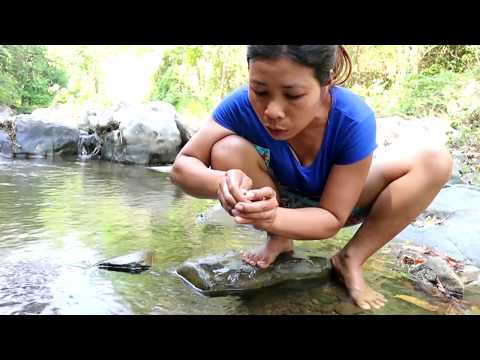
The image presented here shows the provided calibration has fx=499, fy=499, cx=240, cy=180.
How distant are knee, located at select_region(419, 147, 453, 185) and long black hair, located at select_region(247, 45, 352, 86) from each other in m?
0.56

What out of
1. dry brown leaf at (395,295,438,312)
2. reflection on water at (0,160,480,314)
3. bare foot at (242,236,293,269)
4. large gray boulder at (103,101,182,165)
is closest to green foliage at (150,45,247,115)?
large gray boulder at (103,101,182,165)

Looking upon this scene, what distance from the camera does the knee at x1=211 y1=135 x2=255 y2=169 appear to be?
2.00 m

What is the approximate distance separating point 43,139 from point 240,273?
7.23 m

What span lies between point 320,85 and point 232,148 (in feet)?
1.58

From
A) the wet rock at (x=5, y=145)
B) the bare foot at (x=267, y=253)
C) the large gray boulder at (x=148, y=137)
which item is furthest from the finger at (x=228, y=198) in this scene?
the wet rock at (x=5, y=145)

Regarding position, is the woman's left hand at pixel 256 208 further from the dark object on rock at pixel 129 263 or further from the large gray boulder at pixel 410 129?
the large gray boulder at pixel 410 129

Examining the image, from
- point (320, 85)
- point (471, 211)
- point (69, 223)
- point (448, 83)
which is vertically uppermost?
point (448, 83)

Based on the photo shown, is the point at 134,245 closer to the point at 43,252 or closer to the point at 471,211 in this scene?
the point at 43,252

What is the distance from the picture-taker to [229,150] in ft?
6.62

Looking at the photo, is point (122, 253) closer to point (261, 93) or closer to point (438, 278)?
point (261, 93)

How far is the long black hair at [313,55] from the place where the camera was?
1.55m

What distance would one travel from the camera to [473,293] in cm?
209

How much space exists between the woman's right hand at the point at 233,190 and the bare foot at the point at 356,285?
688 mm
